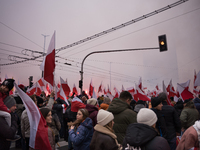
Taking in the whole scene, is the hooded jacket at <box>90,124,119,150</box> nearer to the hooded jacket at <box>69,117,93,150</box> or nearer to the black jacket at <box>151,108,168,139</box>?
the hooded jacket at <box>69,117,93,150</box>

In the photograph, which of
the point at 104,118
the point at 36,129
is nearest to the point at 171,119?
the point at 104,118

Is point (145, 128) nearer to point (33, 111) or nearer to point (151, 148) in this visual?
point (151, 148)

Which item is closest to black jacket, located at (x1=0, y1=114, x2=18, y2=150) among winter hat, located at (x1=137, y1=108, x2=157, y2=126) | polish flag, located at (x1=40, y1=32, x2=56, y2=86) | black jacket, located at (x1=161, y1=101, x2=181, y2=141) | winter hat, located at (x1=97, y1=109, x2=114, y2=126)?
winter hat, located at (x1=97, y1=109, x2=114, y2=126)

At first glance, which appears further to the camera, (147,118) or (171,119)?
(171,119)

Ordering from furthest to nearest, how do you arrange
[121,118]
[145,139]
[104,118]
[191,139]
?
[121,118], [104,118], [191,139], [145,139]

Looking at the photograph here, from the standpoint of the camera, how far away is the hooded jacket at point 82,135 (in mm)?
3667

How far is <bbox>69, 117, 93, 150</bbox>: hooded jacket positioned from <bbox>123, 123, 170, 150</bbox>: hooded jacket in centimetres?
160

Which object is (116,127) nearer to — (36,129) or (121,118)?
(121,118)

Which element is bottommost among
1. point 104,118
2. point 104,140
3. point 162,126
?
point 162,126

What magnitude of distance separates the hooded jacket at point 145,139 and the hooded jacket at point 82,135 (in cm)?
160

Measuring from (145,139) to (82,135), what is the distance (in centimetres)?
179

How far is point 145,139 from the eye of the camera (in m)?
2.26

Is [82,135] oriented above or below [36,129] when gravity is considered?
below

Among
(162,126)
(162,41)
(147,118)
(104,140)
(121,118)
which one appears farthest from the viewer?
(162,41)
